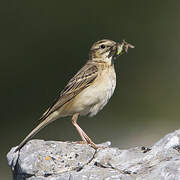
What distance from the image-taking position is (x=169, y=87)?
86.0 ft

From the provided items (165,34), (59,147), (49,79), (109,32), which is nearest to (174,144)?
Answer: (59,147)

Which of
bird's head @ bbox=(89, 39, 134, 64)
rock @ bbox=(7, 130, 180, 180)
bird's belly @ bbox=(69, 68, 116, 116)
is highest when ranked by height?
bird's head @ bbox=(89, 39, 134, 64)

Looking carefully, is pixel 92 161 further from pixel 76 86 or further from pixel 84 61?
pixel 84 61

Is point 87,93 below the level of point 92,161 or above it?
above

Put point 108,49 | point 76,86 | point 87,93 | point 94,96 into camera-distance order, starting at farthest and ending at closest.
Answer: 1. point 108,49
2. point 76,86
3. point 87,93
4. point 94,96

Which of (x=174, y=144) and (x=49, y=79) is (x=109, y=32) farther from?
(x=174, y=144)

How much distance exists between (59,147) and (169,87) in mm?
15339

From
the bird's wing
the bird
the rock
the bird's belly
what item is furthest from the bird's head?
the rock

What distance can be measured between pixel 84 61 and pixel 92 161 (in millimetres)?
14405

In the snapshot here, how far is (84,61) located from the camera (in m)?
25.0

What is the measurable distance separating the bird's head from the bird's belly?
0.65 metres

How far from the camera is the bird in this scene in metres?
13.0

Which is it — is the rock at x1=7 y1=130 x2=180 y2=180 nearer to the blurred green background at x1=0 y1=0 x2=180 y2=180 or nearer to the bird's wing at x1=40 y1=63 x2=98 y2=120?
the bird's wing at x1=40 y1=63 x2=98 y2=120

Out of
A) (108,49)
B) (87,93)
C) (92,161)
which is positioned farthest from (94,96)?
(92,161)
